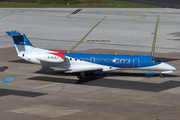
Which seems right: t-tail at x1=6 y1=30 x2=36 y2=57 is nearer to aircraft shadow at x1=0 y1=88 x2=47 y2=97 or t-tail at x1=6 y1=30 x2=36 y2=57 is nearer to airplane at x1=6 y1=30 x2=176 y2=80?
airplane at x1=6 y1=30 x2=176 y2=80

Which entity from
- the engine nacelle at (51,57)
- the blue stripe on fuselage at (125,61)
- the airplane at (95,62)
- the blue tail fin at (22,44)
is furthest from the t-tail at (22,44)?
the blue stripe on fuselage at (125,61)

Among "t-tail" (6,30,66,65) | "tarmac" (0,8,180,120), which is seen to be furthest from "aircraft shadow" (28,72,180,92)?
"t-tail" (6,30,66,65)

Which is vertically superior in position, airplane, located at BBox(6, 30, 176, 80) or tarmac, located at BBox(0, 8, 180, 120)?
airplane, located at BBox(6, 30, 176, 80)

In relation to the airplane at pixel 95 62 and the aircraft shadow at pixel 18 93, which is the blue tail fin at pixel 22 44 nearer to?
the airplane at pixel 95 62

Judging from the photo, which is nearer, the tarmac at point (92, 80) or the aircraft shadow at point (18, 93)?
the tarmac at point (92, 80)

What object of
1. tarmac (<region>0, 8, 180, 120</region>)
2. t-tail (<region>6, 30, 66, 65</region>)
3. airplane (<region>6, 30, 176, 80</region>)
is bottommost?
tarmac (<region>0, 8, 180, 120</region>)

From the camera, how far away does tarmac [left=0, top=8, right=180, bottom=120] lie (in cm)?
2712

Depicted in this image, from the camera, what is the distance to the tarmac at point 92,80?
27125 mm

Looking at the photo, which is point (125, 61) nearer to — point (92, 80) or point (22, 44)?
point (92, 80)

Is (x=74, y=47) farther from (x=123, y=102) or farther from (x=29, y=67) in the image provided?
(x=123, y=102)

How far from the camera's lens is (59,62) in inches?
1519

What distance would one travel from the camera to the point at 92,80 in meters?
38.1

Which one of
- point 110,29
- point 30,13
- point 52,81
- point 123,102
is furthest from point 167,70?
point 30,13

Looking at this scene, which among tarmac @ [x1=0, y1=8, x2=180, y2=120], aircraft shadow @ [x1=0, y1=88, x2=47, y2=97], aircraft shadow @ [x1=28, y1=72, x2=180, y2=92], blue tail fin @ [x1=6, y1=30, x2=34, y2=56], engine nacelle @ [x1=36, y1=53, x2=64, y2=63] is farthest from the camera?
blue tail fin @ [x1=6, y1=30, x2=34, y2=56]
